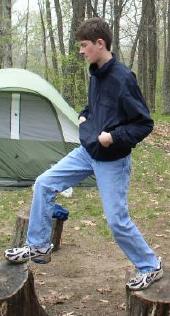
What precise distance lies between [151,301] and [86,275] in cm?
181

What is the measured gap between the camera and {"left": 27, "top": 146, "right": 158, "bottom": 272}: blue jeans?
360 cm

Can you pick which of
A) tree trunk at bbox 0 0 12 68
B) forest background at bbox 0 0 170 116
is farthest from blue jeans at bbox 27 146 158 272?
tree trunk at bbox 0 0 12 68

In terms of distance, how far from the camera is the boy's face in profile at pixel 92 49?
352cm

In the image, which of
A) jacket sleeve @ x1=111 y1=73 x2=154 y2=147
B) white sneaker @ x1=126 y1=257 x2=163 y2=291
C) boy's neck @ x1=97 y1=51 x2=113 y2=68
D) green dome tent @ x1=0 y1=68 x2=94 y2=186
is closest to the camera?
jacket sleeve @ x1=111 y1=73 x2=154 y2=147

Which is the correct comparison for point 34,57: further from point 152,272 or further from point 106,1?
point 152,272

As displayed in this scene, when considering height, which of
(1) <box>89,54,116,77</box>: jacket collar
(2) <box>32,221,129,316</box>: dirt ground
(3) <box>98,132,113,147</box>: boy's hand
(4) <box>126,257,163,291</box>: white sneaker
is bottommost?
(2) <box>32,221,129,316</box>: dirt ground

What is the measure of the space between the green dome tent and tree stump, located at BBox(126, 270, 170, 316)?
17.3 feet

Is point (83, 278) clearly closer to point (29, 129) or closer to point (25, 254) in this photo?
point (25, 254)

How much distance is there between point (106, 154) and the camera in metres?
3.58

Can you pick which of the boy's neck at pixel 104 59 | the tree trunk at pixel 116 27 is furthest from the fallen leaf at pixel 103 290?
the tree trunk at pixel 116 27

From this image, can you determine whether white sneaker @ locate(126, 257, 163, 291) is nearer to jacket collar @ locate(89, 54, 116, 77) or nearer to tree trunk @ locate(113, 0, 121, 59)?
jacket collar @ locate(89, 54, 116, 77)

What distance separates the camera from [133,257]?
3.74 meters

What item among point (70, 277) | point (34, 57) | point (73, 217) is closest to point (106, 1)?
point (34, 57)

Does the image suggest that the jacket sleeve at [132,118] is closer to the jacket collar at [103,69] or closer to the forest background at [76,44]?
the jacket collar at [103,69]
